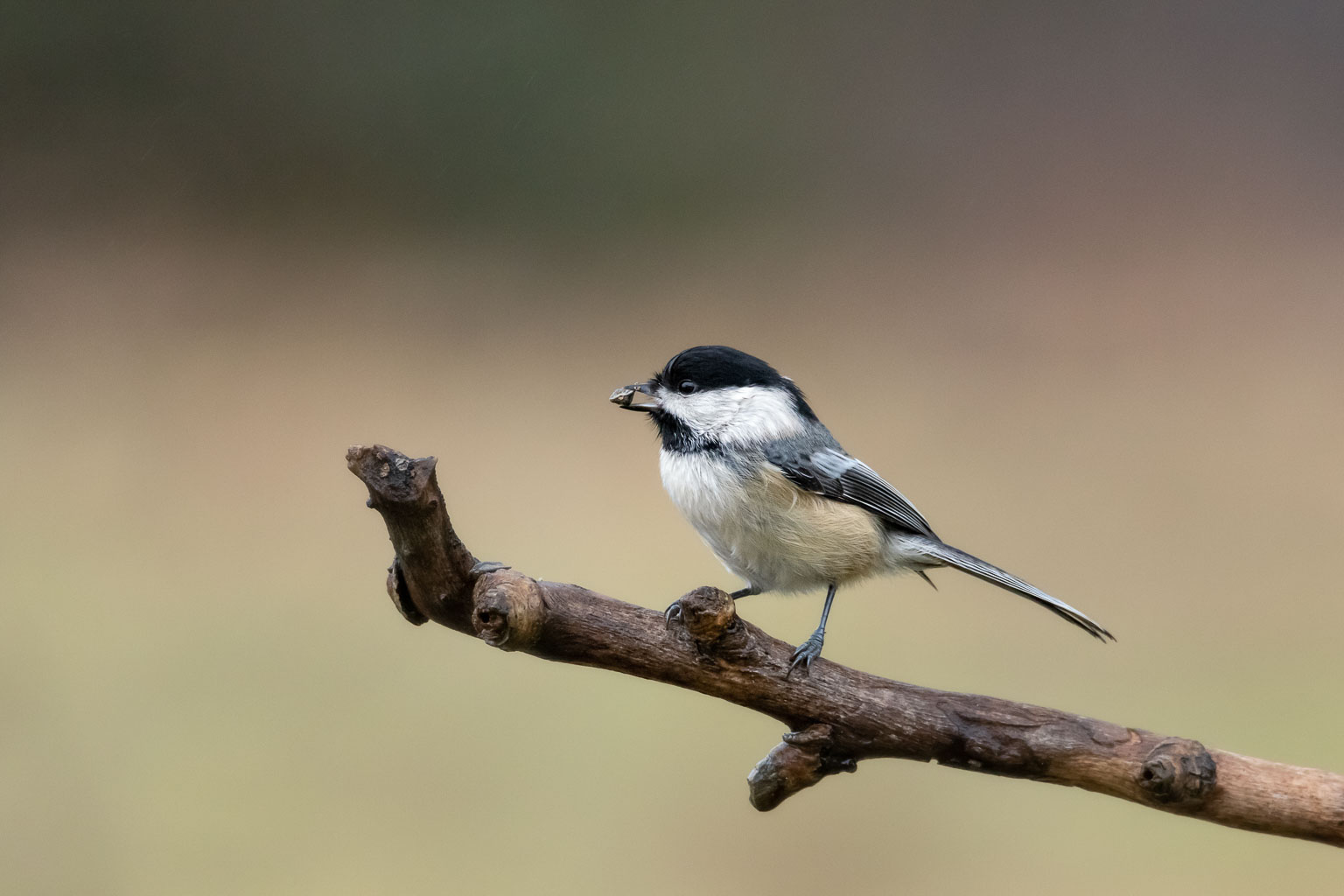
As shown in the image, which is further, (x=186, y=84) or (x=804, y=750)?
(x=186, y=84)

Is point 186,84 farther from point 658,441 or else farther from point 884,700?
point 884,700

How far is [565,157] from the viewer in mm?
2719

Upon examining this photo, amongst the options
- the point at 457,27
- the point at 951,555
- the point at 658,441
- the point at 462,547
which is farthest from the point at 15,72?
the point at 951,555

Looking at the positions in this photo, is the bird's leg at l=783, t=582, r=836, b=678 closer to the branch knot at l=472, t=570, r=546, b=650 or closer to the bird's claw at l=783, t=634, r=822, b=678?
the bird's claw at l=783, t=634, r=822, b=678

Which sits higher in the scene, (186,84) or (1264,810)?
(186,84)

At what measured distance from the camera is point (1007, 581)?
4.68ft

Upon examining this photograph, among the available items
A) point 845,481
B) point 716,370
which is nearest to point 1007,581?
point 845,481

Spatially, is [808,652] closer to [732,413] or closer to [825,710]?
[825,710]

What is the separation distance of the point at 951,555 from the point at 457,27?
6.56 ft

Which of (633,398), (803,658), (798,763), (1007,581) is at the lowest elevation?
(798,763)

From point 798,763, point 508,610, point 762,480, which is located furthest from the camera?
point 762,480

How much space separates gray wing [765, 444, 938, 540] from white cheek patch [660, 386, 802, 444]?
3cm

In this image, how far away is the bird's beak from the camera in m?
1.44

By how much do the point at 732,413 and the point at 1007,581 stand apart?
0.46m
